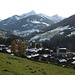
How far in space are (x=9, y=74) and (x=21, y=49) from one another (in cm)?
11728

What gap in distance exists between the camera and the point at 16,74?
34438 millimetres

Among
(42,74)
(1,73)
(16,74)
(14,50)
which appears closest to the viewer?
(1,73)

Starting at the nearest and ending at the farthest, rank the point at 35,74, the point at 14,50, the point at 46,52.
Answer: the point at 35,74, the point at 14,50, the point at 46,52

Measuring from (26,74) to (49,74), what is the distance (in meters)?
8.48

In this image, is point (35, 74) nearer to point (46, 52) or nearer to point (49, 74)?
point (49, 74)

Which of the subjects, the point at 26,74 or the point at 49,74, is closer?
the point at 26,74

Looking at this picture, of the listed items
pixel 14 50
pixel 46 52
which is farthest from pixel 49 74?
pixel 46 52

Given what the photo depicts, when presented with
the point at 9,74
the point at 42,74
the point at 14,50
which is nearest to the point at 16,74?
the point at 9,74

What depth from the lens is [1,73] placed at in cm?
3188

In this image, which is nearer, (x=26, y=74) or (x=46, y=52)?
(x=26, y=74)

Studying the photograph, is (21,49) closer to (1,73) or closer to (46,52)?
(46,52)

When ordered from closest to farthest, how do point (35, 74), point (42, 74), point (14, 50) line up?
point (35, 74), point (42, 74), point (14, 50)

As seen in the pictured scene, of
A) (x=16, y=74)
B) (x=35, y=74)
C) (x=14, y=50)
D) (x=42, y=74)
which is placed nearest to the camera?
(x=16, y=74)

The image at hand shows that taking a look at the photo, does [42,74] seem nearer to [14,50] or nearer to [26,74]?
[26,74]
